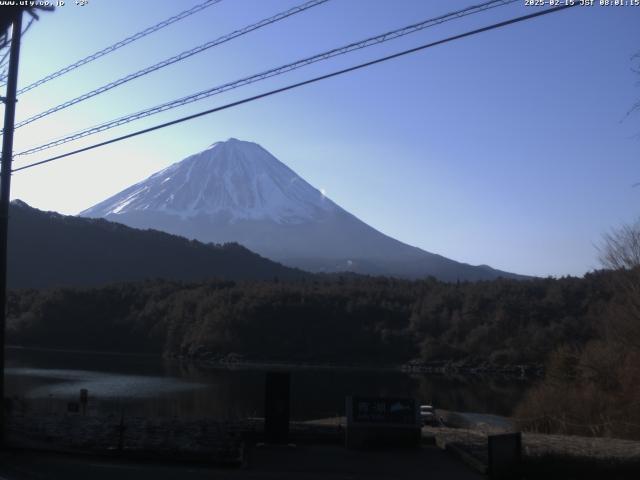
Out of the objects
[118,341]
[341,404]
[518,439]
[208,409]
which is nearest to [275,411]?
[518,439]

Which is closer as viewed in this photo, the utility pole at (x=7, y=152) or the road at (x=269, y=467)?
the road at (x=269, y=467)

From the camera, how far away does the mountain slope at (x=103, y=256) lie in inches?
4540

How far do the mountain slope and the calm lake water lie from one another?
44961 millimetres

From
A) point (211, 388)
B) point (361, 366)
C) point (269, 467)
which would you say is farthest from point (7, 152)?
point (361, 366)

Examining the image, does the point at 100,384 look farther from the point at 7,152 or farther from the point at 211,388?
the point at 7,152

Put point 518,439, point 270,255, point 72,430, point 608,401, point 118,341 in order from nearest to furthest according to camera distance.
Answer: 1. point 518,439
2. point 72,430
3. point 608,401
4. point 118,341
5. point 270,255

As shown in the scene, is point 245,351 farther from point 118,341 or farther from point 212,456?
point 212,456

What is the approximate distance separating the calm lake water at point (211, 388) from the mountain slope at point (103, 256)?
148 feet

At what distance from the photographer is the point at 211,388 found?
45906 millimetres

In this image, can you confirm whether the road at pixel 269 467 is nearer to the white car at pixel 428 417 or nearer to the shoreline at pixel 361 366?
the white car at pixel 428 417

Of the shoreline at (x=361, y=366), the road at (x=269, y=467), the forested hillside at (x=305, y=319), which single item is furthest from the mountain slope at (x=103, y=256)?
the road at (x=269, y=467)

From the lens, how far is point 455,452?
583 inches

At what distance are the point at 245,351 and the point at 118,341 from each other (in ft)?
57.4

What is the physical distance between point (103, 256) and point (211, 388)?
274 feet
